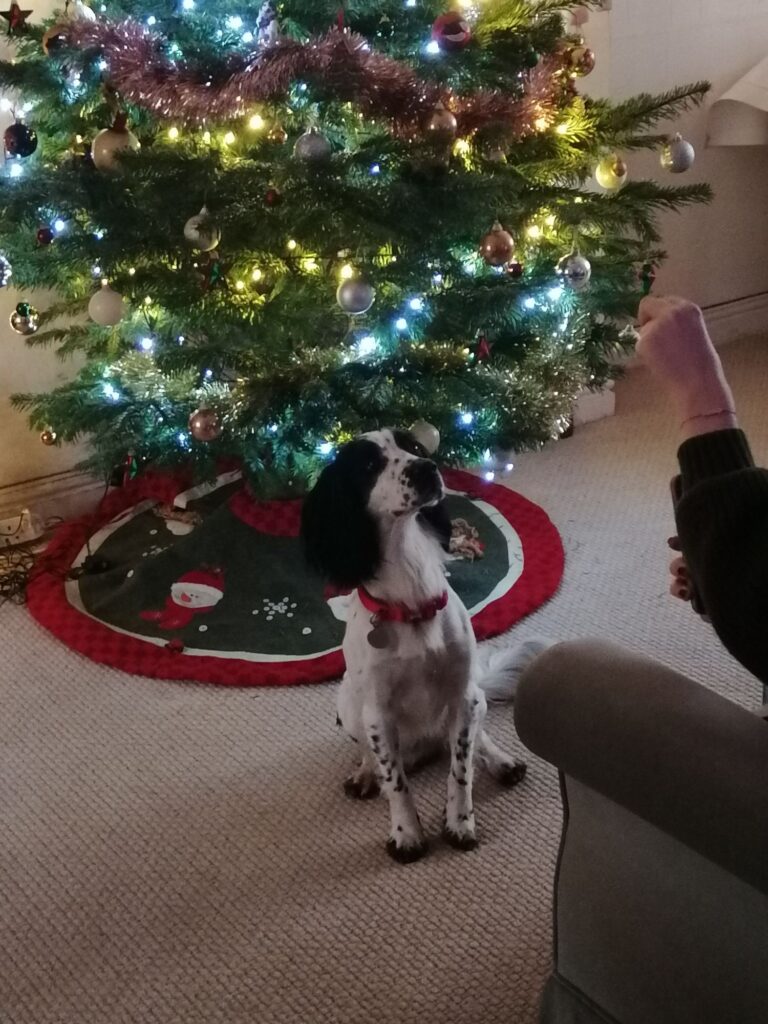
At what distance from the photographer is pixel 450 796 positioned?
5.16 feet

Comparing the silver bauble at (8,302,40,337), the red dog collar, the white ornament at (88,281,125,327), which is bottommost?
the red dog collar

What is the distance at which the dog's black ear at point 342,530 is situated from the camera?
148 centimetres

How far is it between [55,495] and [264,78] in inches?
55.1

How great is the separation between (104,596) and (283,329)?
799 mm

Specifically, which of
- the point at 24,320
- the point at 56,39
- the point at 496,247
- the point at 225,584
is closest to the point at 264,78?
the point at 56,39

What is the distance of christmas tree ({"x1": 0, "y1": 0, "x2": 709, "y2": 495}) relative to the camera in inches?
69.1

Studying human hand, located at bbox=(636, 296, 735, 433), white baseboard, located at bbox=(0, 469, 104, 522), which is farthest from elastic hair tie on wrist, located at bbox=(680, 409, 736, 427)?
white baseboard, located at bbox=(0, 469, 104, 522)

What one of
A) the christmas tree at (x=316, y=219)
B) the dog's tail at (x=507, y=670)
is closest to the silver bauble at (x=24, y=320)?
the christmas tree at (x=316, y=219)

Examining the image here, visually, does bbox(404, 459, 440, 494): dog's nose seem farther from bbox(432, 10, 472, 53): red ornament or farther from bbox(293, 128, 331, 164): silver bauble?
bbox(432, 10, 472, 53): red ornament

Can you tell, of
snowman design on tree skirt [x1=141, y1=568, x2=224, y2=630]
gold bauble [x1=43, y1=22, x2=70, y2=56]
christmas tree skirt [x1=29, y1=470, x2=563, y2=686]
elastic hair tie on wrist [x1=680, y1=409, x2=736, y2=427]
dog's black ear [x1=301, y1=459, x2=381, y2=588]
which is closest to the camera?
elastic hair tie on wrist [x1=680, y1=409, x2=736, y2=427]

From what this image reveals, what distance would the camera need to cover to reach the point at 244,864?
156 centimetres

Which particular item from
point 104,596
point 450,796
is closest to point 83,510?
point 104,596

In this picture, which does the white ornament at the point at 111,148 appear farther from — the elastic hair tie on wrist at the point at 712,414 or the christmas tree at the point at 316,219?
the elastic hair tie on wrist at the point at 712,414

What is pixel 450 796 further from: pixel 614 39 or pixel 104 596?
pixel 614 39
